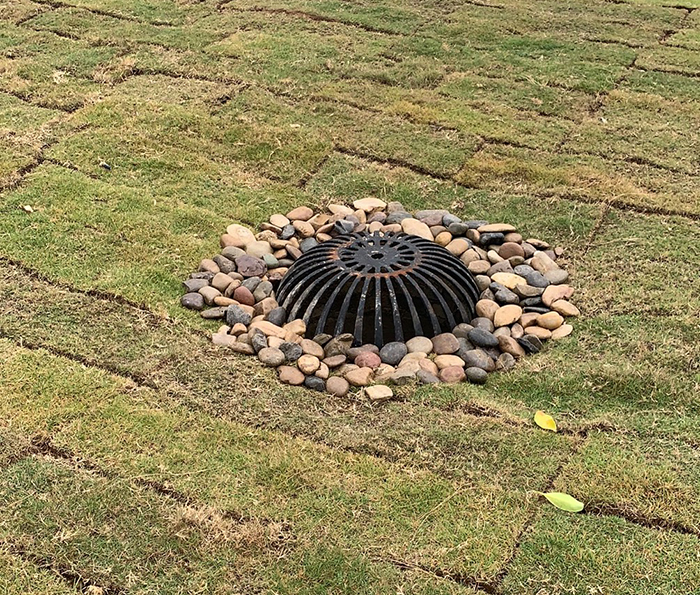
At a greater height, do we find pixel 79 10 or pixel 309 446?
pixel 79 10

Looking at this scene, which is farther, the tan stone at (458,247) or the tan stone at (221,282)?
the tan stone at (458,247)

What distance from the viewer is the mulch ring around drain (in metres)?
3.40

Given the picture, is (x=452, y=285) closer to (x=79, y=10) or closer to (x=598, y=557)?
(x=598, y=557)

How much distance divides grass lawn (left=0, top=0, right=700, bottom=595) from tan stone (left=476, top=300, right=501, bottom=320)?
0.33 m

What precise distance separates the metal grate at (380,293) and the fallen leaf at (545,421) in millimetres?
658

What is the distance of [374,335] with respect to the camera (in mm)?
3598

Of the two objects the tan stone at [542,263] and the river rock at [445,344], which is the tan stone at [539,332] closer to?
the river rock at [445,344]

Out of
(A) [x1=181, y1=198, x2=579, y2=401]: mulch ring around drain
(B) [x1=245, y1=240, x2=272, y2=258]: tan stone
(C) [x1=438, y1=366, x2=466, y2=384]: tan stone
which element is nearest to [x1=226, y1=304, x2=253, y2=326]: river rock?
(A) [x1=181, y1=198, x2=579, y2=401]: mulch ring around drain

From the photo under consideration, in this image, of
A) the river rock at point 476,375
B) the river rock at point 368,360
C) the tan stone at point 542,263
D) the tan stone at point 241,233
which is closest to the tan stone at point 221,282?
the tan stone at point 241,233

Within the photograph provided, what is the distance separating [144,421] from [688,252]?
2540 millimetres

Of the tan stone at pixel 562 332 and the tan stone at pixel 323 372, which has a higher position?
the tan stone at pixel 562 332

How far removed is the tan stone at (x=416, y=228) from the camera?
425cm

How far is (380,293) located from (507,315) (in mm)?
543

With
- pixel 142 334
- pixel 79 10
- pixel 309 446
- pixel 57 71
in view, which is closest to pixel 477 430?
pixel 309 446
